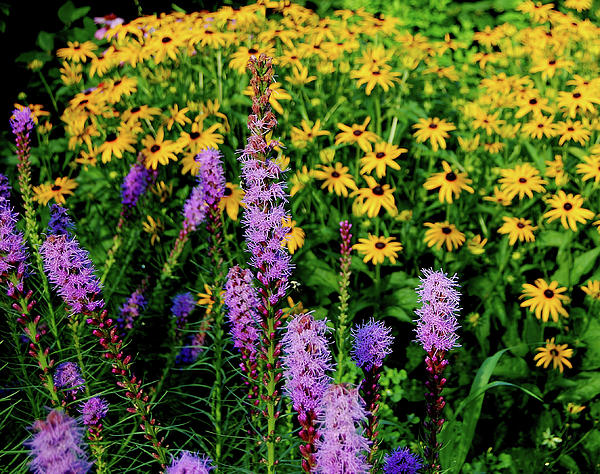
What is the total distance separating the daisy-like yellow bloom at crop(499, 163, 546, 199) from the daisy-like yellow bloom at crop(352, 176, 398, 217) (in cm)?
74

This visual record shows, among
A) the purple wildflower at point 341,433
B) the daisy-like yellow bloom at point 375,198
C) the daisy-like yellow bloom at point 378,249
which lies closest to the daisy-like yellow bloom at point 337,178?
the daisy-like yellow bloom at point 375,198

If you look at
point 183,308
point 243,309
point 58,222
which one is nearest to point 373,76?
point 183,308

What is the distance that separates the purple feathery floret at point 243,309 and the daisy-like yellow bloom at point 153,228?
1.76 metres

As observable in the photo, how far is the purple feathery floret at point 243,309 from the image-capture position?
1.78 metres

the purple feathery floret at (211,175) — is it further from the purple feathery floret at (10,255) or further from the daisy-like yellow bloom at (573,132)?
the daisy-like yellow bloom at (573,132)

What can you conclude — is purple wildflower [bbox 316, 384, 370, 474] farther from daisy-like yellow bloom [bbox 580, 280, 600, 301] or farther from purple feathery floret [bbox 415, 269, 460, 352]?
daisy-like yellow bloom [bbox 580, 280, 600, 301]

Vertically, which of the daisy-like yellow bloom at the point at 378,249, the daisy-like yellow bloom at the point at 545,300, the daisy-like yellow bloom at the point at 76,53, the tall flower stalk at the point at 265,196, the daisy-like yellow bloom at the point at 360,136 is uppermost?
the tall flower stalk at the point at 265,196

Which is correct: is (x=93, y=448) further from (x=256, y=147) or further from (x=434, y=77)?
(x=434, y=77)

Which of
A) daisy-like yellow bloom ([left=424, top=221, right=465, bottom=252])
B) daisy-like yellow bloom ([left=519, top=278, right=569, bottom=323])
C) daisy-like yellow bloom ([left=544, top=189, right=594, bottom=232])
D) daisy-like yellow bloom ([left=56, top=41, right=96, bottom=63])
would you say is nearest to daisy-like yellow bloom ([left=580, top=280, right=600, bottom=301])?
daisy-like yellow bloom ([left=519, top=278, right=569, bottom=323])

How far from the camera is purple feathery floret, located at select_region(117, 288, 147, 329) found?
2.85 meters

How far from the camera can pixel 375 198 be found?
3445 millimetres

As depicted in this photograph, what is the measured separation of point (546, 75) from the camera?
14.5 ft

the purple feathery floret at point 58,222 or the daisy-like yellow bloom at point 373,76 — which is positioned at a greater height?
the daisy-like yellow bloom at point 373,76

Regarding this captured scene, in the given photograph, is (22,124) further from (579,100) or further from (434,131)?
(579,100)
